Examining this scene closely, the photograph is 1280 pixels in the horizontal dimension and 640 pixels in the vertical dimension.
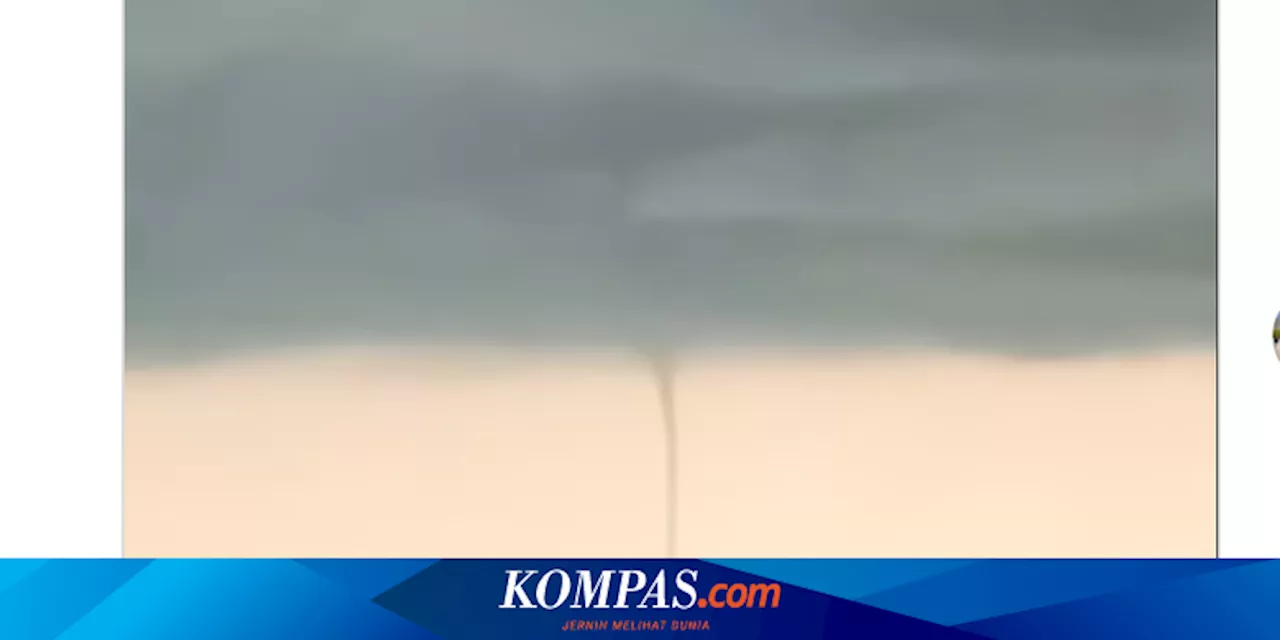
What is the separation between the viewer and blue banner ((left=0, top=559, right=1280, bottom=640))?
1.55 meters

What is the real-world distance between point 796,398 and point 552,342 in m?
0.48

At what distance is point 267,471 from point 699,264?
36.1 inches

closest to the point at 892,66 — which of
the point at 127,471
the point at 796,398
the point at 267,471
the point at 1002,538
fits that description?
the point at 796,398

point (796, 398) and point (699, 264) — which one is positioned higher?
point (699, 264)

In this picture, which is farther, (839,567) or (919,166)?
(919,166)

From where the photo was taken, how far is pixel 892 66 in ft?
5.87

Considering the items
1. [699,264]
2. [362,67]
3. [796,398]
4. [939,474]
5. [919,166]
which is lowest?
[939,474]

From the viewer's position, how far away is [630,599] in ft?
5.27

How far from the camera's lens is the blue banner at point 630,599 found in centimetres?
155

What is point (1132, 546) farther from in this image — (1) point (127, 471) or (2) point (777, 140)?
(1) point (127, 471)

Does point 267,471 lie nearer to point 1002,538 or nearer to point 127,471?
point 127,471

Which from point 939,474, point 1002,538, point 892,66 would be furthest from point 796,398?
point 892,66

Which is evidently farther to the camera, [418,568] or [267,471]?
[267,471]

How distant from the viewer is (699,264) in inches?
69.6
